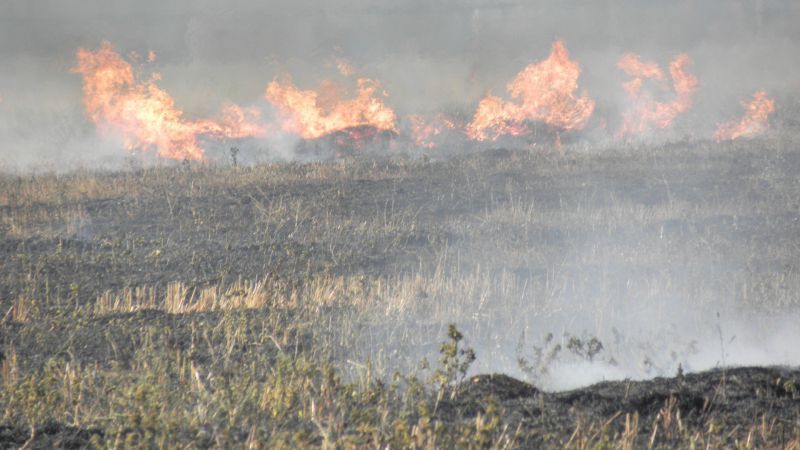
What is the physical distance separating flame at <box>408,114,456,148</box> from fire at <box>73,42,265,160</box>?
490cm

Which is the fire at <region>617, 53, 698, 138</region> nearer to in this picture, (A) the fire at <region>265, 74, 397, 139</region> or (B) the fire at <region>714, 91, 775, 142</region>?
(B) the fire at <region>714, 91, 775, 142</region>

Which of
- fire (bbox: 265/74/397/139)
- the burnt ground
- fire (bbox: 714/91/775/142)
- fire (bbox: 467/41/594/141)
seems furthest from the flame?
the burnt ground

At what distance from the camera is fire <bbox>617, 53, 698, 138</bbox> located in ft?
105

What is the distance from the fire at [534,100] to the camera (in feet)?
97.1

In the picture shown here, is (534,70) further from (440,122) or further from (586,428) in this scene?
(586,428)

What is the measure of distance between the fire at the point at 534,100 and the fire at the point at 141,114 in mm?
6897

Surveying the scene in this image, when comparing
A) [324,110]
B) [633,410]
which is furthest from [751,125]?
[633,410]

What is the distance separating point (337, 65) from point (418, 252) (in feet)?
66.8

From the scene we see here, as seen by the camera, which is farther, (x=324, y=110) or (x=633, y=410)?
(x=324, y=110)

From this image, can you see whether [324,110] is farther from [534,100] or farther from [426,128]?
[534,100]

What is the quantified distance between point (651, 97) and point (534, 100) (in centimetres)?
577

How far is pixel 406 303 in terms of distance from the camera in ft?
31.8

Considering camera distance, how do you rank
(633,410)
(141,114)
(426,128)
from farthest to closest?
(426,128) < (141,114) < (633,410)

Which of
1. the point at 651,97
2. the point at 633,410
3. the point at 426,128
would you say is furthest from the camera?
the point at 651,97
